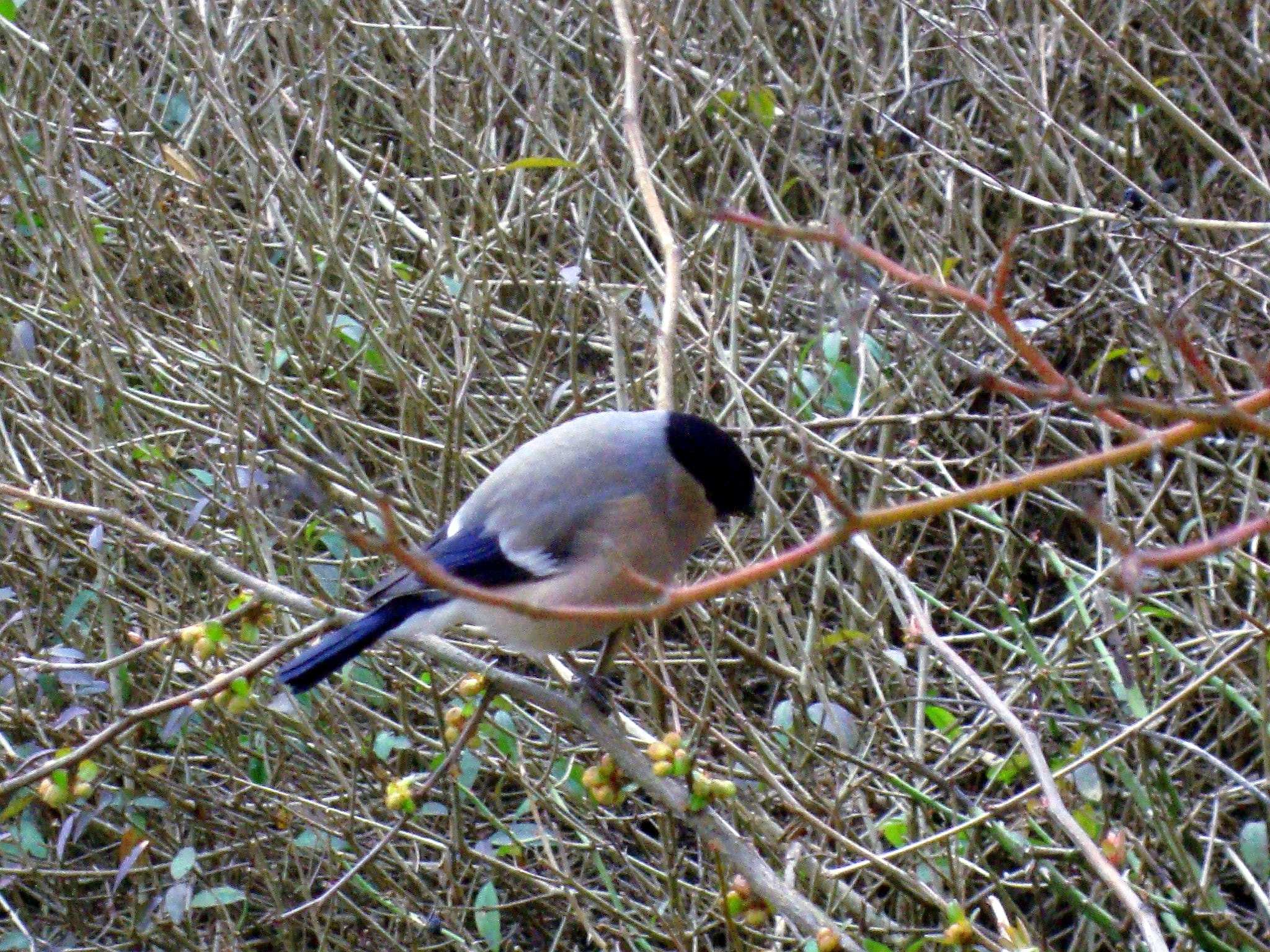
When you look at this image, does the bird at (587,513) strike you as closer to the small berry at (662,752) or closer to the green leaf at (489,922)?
the green leaf at (489,922)

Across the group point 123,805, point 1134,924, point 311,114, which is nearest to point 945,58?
point 311,114

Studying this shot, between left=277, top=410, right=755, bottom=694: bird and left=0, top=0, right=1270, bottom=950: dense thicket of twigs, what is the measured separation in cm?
17

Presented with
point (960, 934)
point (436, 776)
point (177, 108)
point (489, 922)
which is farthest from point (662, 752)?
point (177, 108)

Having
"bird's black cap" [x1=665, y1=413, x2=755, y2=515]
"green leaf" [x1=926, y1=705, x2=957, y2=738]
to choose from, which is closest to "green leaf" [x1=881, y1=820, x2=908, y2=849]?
"green leaf" [x1=926, y1=705, x2=957, y2=738]

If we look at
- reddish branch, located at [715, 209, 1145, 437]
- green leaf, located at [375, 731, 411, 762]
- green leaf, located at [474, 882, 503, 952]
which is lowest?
green leaf, located at [474, 882, 503, 952]

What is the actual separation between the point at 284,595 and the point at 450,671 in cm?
142

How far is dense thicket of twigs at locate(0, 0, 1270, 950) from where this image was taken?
9.70ft

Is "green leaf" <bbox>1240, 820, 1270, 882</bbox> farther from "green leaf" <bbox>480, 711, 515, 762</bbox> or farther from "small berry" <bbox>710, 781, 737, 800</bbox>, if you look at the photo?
"green leaf" <bbox>480, 711, 515, 762</bbox>

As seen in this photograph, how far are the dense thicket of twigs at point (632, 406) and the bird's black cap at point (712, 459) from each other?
16cm

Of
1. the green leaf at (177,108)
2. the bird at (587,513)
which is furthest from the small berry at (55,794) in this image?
the green leaf at (177,108)

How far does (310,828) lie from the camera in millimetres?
3406

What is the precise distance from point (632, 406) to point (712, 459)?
0.70m

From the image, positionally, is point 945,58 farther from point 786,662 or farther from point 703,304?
point 786,662

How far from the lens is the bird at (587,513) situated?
2.91 m
